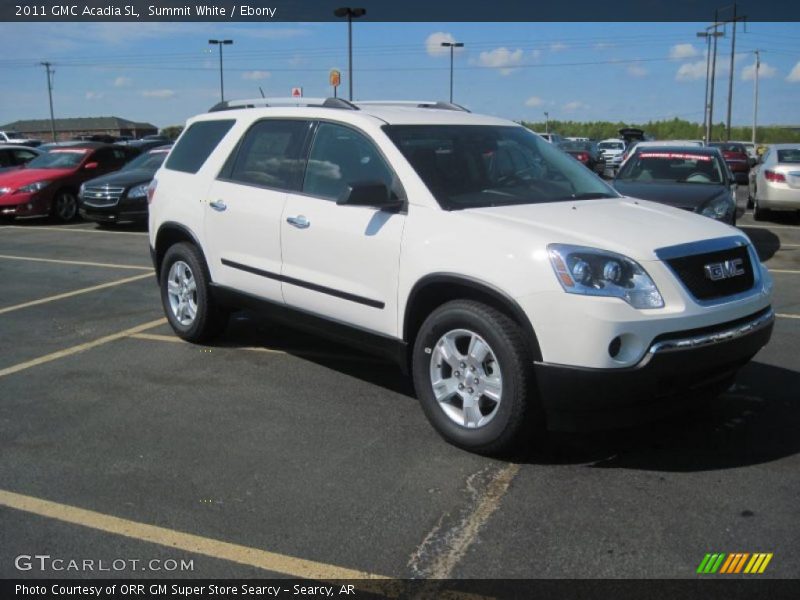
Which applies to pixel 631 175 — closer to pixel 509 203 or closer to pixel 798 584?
pixel 509 203

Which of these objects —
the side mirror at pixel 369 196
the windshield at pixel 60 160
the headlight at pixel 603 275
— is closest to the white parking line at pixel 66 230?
the windshield at pixel 60 160

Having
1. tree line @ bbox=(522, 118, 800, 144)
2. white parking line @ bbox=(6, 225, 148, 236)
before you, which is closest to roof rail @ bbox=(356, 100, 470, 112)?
white parking line @ bbox=(6, 225, 148, 236)

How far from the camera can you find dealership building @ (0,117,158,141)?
9431cm

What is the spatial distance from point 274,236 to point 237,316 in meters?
2.47

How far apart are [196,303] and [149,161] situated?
1016 cm

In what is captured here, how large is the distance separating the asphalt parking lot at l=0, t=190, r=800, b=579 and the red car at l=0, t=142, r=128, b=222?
10.4 m

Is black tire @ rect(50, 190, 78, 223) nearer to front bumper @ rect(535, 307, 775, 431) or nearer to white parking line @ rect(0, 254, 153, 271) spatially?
white parking line @ rect(0, 254, 153, 271)

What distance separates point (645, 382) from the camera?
373 centimetres

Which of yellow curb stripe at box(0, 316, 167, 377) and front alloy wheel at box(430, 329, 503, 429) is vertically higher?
front alloy wheel at box(430, 329, 503, 429)

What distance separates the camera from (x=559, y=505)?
365cm

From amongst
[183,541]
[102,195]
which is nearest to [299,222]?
[183,541]

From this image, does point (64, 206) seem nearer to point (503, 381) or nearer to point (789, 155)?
point (789, 155)

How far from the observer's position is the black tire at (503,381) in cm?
389
